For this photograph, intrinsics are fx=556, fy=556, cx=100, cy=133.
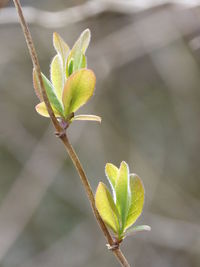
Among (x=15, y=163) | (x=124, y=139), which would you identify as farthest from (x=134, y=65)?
(x=15, y=163)

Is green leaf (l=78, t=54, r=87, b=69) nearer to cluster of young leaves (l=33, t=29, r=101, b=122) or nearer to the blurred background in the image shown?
cluster of young leaves (l=33, t=29, r=101, b=122)

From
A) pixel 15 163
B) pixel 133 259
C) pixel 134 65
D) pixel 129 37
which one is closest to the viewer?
pixel 129 37

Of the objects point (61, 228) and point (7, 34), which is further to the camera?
point (61, 228)

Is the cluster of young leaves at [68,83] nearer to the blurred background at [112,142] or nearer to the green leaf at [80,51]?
the green leaf at [80,51]

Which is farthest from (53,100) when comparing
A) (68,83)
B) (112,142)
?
(112,142)

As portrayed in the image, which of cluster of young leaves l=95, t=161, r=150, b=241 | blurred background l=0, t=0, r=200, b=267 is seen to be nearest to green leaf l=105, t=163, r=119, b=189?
cluster of young leaves l=95, t=161, r=150, b=241

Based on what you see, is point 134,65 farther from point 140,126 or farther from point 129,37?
point 129,37

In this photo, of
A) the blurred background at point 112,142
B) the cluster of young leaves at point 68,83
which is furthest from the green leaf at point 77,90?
the blurred background at point 112,142
